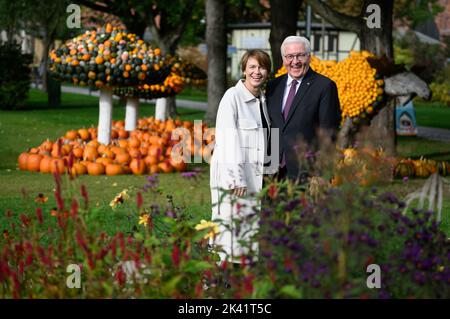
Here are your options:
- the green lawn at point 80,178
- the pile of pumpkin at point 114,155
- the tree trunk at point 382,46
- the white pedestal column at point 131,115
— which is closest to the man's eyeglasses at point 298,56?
the green lawn at point 80,178

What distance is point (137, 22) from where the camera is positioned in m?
30.4

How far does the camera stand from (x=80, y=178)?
13531 millimetres

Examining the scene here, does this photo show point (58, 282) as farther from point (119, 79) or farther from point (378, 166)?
point (119, 79)

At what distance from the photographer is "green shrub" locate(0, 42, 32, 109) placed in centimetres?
2914

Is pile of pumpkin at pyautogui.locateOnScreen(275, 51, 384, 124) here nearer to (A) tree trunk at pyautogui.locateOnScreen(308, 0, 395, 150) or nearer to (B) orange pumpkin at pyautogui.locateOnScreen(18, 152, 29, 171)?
(A) tree trunk at pyautogui.locateOnScreen(308, 0, 395, 150)

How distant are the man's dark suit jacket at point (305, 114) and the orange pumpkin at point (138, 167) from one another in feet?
24.4

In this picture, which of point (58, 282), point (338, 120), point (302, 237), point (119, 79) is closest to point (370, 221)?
point (302, 237)

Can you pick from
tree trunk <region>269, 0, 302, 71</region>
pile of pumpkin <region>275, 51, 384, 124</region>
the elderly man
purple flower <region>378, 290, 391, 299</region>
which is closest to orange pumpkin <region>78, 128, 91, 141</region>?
pile of pumpkin <region>275, 51, 384, 124</region>

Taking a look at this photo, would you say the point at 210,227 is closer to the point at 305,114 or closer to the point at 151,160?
the point at 305,114

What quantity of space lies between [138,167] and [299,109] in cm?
760

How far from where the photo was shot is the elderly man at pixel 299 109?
6547mm

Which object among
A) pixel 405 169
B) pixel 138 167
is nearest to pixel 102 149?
pixel 138 167

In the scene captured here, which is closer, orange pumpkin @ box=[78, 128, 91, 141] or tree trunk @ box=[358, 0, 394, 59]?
tree trunk @ box=[358, 0, 394, 59]

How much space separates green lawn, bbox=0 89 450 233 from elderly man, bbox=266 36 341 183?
23.6 inches
